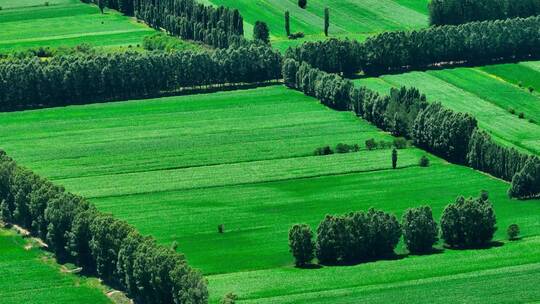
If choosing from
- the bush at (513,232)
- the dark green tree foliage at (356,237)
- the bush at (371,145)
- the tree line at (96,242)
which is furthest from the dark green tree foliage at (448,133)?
the tree line at (96,242)

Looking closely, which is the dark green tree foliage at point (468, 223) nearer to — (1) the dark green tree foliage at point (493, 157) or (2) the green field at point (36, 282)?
(1) the dark green tree foliage at point (493, 157)

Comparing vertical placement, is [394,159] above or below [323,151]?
above

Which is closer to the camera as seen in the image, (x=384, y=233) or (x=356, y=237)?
(x=356, y=237)

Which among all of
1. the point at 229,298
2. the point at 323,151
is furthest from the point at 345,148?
the point at 229,298

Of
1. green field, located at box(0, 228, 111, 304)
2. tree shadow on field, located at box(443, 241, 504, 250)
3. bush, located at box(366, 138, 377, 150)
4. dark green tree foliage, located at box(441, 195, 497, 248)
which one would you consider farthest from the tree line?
bush, located at box(366, 138, 377, 150)

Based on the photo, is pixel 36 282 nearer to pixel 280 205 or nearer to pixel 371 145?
pixel 280 205
